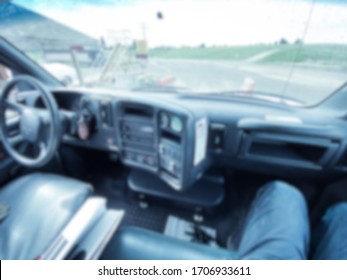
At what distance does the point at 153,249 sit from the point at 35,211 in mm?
541

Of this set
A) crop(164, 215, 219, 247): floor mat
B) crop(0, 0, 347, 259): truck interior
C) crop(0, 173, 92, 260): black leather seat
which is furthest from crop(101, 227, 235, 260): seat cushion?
crop(164, 215, 219, 247): floor mat

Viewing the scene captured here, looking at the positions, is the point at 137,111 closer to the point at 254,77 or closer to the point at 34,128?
the point at 34,128

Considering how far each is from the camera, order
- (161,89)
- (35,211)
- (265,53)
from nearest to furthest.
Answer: (35,211), (265,53), (161,89)

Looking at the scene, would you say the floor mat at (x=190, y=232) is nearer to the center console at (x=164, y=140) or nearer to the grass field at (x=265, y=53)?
the center console at (x=164, y=140)

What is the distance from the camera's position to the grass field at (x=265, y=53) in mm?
932

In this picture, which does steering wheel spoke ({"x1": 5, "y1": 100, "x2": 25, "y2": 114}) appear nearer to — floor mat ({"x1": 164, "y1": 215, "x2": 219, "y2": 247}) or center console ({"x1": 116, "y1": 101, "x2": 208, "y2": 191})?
center console ({"x1": 116, "y1": 101, "x2": 208, "y2": 191})

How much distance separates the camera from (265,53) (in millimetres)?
1010

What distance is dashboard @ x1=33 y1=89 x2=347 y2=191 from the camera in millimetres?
1076

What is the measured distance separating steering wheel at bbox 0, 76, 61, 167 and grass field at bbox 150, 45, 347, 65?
25.8 inches

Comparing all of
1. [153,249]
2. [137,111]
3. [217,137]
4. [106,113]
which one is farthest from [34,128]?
[217,137]

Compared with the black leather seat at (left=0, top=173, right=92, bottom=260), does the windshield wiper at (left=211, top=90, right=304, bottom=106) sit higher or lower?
higher

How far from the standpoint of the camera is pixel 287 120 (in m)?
1.11

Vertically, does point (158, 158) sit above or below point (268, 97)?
below
